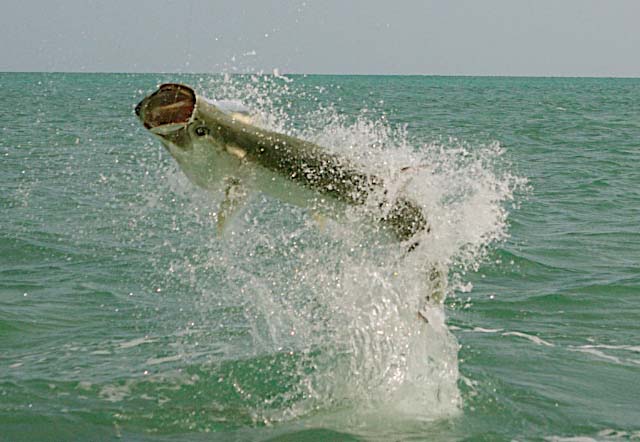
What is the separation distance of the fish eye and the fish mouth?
13 centimetres

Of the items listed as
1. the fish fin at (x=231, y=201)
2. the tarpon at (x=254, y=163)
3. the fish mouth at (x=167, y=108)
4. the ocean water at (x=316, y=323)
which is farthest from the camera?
the ocean water at (x=316, y=323)

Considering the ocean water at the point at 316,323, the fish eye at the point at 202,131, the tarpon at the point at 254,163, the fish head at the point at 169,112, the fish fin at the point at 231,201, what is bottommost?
the ocean water at the point at 316,323

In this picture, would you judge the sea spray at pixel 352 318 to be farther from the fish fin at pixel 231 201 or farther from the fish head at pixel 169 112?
the fish head at pixel 169 112

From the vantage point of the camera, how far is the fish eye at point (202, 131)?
18.7 ft

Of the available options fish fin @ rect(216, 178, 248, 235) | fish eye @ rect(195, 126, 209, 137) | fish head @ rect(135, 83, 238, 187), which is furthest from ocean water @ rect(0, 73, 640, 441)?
fish eye @ rect(195, 126, 209, 137)

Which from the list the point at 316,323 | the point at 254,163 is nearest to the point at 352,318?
the point at 316,323

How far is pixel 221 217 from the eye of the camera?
630 centimetres

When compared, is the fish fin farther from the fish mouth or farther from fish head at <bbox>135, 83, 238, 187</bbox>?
the fish mouth

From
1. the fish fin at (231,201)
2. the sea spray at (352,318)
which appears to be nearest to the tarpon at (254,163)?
the fish fin at (231,201)

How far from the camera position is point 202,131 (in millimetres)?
5734

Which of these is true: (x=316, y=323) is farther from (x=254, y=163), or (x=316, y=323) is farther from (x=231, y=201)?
(x=254, y=163)

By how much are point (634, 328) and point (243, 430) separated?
4.39m

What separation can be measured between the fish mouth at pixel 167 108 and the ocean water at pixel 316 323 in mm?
971

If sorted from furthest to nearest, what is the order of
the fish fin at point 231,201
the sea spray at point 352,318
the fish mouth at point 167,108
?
the sea spray at point 352,318 → the fish fin at point 231,201 → the fish mouth at point 167,108
